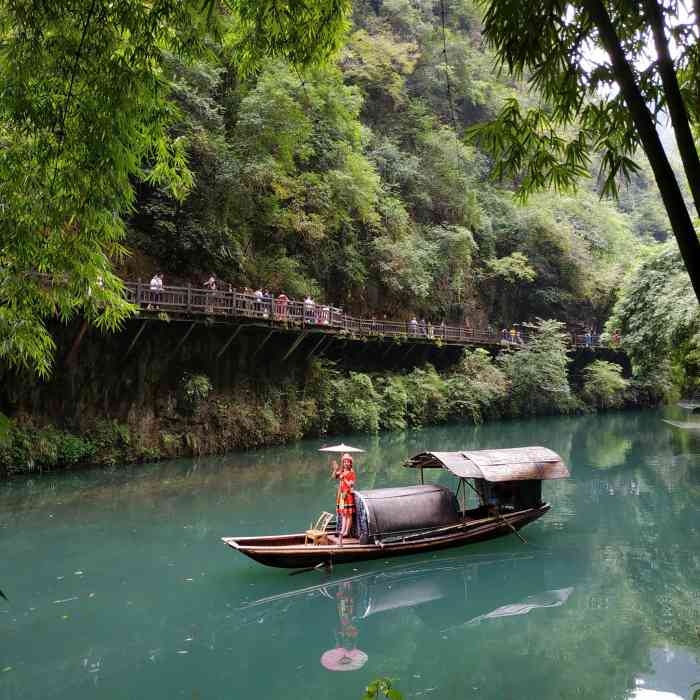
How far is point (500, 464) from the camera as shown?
33.6 feet

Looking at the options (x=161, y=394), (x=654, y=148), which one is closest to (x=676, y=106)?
(x=654, y=148)

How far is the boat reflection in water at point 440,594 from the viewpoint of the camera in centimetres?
728

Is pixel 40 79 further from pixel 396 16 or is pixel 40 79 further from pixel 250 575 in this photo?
pixel 396 16

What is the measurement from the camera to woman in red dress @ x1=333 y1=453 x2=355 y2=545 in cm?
892

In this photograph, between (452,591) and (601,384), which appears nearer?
(452,591)

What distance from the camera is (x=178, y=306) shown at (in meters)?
16.4

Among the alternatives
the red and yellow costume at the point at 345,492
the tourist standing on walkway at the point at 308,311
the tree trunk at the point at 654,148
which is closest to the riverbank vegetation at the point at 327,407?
the tourist standing on walkway at the point at 308,311

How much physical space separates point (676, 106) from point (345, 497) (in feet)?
24.5

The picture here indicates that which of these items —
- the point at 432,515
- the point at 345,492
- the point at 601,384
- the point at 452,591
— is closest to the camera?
the point at 452,591

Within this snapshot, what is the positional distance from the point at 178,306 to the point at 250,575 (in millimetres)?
9596

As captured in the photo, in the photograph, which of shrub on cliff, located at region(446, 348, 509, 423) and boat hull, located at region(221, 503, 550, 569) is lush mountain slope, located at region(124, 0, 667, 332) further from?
boat hull, located at region(221, 503, 550, 569)

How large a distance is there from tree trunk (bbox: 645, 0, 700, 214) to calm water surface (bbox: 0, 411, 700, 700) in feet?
16.6

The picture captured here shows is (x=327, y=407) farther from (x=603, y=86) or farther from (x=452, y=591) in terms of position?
(x=603, y=86)

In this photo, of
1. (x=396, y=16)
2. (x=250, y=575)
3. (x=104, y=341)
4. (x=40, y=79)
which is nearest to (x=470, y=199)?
(x=396, y=16)
